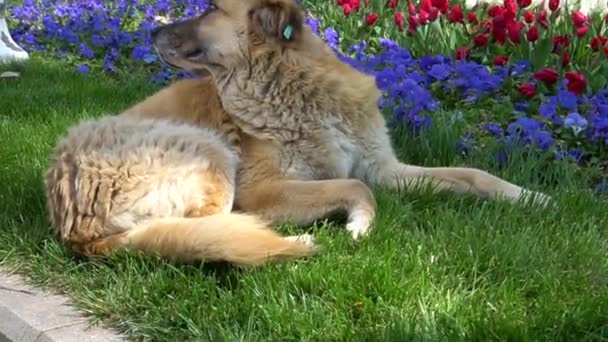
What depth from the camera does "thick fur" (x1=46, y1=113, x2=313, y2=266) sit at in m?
3.00

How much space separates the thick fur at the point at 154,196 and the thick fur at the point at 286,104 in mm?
182

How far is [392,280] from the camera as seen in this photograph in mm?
2830

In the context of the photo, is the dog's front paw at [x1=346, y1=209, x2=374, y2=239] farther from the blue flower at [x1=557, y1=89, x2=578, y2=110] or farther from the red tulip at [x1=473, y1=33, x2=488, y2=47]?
the red tulip at [x1=473, y1=33, x2=488, y2=47]

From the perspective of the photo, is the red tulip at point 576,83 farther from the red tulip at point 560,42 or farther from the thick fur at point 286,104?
the thick fur at point 286,104

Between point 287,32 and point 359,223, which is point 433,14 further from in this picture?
point 359,223

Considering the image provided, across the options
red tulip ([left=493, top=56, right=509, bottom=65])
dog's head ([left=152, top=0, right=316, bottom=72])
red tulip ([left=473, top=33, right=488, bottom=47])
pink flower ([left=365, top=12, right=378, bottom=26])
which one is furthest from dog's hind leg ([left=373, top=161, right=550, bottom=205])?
pink flower ([left=365, top=12, right=378, bottom=26])

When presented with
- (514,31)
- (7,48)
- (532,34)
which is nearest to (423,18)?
(514,31)

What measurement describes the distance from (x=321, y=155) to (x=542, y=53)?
1988mm

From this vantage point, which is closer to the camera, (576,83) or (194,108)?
(194,108)

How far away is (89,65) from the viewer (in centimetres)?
682

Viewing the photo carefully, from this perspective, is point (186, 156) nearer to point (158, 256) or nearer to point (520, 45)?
point (158, 256)

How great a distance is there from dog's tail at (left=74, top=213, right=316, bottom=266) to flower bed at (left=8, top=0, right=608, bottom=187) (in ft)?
5.38

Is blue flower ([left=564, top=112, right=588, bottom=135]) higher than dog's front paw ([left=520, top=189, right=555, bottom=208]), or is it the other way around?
blue flower ([left=564, top=112, right=588, bottom=135])

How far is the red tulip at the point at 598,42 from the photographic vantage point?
5.19m
